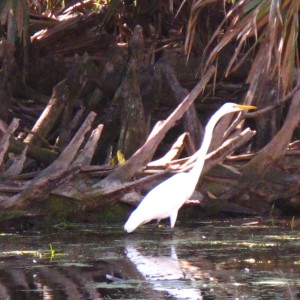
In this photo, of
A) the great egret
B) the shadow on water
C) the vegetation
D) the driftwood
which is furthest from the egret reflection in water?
the vegetation

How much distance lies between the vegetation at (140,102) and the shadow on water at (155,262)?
619mm

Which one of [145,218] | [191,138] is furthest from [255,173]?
[145,218]

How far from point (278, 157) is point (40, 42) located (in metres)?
4.39

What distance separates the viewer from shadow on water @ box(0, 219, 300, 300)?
6.52m

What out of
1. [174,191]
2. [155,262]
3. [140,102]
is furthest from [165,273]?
[140,102]

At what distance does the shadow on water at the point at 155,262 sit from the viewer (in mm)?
6516

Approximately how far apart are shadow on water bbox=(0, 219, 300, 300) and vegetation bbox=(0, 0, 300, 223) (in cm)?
62

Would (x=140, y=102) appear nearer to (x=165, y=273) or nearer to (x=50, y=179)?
(x=50, y=179)

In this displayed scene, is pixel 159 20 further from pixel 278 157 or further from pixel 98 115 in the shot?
pixel 278 157

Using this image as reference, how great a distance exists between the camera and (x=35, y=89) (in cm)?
1395

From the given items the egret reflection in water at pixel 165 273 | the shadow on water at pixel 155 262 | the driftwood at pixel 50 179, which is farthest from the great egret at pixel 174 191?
the egret reflection in water at pixel 165 273

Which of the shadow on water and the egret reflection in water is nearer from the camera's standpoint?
the egret reflection in water

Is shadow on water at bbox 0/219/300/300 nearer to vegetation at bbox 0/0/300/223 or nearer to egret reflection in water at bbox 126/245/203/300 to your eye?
egret reflection in water at bbox 126/245/203/300

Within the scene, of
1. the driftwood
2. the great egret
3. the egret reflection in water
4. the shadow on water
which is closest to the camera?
the egret reflection in water
